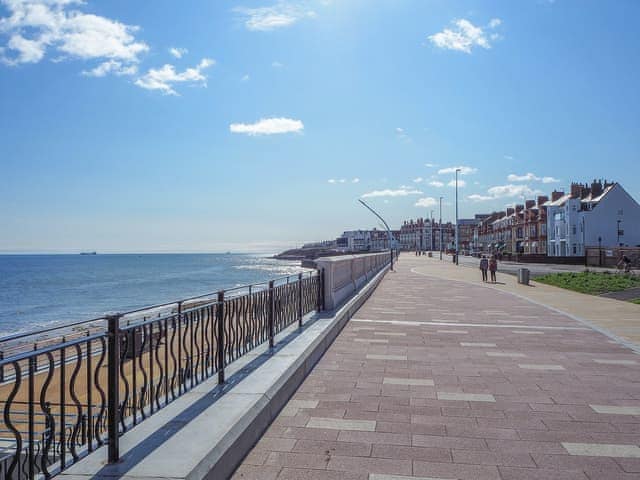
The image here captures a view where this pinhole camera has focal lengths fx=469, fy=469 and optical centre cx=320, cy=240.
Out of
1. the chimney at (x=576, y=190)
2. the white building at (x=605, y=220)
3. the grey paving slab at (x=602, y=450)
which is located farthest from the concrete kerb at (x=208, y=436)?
the chimney at (x=576, y=190)

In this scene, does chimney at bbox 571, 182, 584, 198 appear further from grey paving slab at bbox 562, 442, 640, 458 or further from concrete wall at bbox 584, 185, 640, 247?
grey paving slab at bbox 562, 442, 640, 458

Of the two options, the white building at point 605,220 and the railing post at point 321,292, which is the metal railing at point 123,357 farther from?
the white building at point 605,220

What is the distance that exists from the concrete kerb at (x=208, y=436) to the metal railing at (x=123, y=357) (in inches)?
4.6

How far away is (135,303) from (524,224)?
6553 cm

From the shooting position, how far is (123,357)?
141 inches

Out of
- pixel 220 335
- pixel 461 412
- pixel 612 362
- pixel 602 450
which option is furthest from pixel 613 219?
pixel 220 335

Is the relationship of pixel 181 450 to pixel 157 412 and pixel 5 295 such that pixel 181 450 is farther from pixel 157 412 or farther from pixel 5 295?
pixel 5 295

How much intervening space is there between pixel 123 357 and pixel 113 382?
48 cm

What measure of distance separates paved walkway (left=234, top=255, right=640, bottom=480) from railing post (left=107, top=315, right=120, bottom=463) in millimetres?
916

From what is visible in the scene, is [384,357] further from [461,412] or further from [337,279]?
[337,279]

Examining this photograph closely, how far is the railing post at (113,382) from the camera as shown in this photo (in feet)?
10.2

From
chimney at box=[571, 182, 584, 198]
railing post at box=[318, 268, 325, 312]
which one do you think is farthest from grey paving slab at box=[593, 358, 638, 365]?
chimney at box=[571, 182, 584, 198]

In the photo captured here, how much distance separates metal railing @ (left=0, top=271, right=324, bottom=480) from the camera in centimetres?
281

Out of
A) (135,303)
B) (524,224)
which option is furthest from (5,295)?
(524,224)
